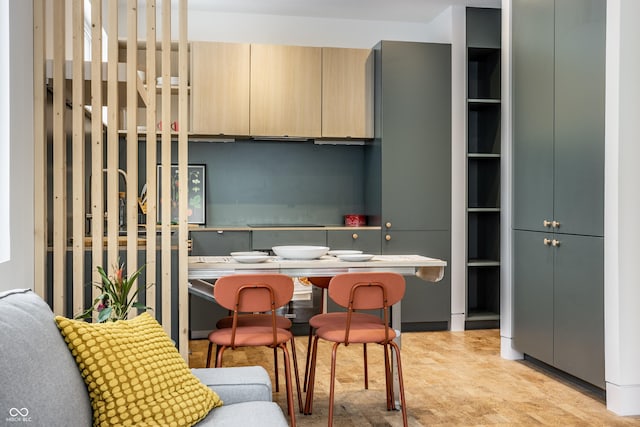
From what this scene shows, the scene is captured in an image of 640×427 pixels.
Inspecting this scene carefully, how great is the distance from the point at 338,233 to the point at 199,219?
132 centimetres

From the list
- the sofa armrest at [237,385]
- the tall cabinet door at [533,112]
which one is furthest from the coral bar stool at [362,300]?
the tall cabinet door at [533,112]

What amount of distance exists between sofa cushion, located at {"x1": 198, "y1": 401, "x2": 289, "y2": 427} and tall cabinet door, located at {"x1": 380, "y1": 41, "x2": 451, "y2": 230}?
372 centimetres

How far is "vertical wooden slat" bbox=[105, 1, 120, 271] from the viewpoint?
3.16 meters

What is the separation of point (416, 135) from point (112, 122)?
3.14 metres

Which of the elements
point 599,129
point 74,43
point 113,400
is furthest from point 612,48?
point 113,400

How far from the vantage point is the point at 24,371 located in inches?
55.9

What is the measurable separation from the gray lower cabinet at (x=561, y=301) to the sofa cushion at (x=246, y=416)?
2244mm

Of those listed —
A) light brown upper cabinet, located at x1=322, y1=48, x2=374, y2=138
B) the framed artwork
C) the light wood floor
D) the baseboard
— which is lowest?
the light wood floor

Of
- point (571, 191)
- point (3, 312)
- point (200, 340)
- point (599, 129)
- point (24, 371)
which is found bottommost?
point (200, 340)

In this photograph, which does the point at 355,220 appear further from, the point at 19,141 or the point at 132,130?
the point at 19,141

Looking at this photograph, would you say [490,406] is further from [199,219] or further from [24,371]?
[199,219]

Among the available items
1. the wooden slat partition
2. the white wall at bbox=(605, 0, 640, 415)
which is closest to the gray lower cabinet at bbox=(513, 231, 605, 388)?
the white wall at bbox=(605, 0, 640, 415)

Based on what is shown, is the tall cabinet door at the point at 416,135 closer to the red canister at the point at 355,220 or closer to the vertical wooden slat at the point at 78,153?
the red canister at the point at 355,220

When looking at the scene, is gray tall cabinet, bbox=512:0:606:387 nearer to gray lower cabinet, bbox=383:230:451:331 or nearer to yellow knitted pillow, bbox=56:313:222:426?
gray lower cabinet, bbox=383:230:451:331
